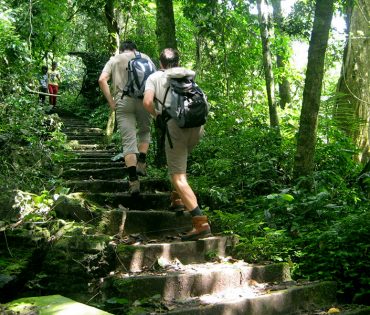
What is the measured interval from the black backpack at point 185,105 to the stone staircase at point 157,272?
118cm

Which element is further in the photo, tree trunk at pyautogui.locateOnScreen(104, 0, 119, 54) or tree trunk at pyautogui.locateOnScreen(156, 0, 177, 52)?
tree trunk at pyautogui.locateOnScreen(104, 0, 119, 54)

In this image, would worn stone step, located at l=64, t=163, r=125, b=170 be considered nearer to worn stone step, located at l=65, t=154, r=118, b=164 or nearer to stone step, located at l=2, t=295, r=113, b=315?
worn stone step, located at l=65, t=154, r=118, b=164

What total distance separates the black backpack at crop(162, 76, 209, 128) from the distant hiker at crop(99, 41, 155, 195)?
3.54 feet

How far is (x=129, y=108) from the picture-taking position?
554 cm

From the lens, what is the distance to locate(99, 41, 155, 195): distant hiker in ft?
17.7

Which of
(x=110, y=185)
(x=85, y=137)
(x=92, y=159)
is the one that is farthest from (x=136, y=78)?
(x=85, y=137)

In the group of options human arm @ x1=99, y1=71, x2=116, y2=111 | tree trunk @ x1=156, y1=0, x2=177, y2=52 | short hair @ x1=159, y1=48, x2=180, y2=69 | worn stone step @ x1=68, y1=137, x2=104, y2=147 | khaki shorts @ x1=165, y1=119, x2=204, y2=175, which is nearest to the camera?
khaki shorts @ x1=165, y1=119, x2=204, y2=175

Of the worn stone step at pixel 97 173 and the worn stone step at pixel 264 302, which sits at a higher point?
the worn stone step at pixel 97 173

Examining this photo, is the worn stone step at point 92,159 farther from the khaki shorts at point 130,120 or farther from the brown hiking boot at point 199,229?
the brown hiking boot at point 199,229

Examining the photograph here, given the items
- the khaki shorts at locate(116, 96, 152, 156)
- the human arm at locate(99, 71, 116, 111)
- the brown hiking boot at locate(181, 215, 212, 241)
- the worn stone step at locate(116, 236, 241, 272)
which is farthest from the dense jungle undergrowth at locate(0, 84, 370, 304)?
the human arm at locate(99, 71, 116, 111)

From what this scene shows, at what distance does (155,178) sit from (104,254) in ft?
8.17

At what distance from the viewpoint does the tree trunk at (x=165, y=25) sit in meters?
6.90

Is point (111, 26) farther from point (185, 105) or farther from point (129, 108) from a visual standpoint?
point (185, 105)

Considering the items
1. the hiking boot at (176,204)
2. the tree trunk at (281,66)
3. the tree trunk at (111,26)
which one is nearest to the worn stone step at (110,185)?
the hiking boot at (176,204)
